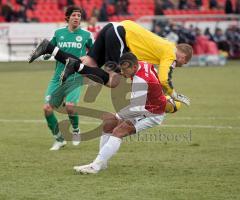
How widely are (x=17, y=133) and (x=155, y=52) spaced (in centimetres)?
396

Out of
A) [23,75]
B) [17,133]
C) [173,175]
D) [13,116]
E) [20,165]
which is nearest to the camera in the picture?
[173,175]

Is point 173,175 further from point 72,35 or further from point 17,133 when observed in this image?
point 17,133

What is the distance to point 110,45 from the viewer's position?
1112cm

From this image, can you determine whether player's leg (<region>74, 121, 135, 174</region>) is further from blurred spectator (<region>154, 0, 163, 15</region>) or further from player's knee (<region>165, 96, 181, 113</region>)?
blurred spectator (<region>154, 0, 163, 15</region>)

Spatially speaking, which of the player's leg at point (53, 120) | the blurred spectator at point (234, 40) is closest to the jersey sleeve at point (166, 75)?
the player's leg at point (53, 120)

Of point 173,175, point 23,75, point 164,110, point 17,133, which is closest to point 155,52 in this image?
point 164,110

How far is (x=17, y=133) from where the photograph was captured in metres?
13.6

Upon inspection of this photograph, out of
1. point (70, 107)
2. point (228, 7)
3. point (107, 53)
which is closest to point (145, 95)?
point (107, 53)

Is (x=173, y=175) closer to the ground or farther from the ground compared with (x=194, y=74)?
farther from the ground

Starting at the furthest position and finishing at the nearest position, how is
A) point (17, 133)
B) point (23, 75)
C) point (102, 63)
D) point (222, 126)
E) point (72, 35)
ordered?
point (23, 75) < point (222, 126) < point (17, 133) < point (72, 35) < point (102, 63)

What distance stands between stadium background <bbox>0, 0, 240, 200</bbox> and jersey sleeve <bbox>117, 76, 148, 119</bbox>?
757 millimetres

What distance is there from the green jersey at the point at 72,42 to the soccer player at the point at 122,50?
80 centimetres

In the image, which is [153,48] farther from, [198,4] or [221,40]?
[198,4]

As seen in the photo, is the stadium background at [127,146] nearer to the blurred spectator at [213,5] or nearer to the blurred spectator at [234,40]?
the blurred spectator at [234,40]
